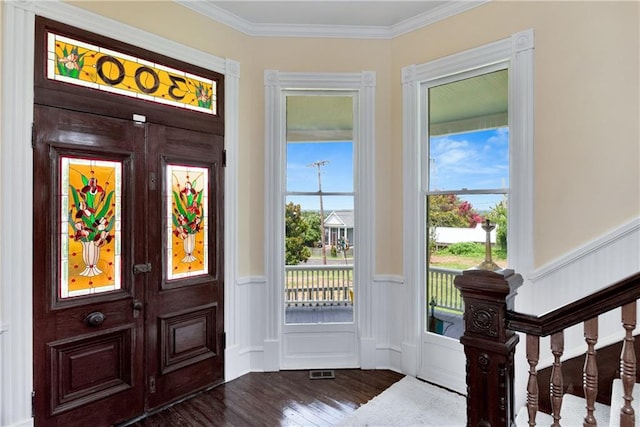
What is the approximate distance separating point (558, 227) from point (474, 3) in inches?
70.7

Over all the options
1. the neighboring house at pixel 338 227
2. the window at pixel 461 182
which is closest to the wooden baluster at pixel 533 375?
the window at pixel 461 182

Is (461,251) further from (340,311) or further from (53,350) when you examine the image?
(53,350)

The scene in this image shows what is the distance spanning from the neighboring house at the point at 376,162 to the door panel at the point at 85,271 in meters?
0.03

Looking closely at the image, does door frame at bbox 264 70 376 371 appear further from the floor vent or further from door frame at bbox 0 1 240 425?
door frame at bbox 0 1 240 425

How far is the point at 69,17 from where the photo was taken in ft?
7.27

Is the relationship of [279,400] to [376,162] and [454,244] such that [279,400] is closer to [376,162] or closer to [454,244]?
[454,244]

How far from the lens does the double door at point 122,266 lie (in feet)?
7.11

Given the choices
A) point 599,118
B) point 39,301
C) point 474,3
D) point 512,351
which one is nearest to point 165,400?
point 39,301

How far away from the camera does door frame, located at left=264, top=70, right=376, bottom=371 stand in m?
3.26

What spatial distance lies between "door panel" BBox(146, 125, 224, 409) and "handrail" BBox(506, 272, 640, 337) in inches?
90.8

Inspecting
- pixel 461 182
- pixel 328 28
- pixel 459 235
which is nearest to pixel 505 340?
pixel 459 235

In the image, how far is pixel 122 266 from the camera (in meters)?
2.50

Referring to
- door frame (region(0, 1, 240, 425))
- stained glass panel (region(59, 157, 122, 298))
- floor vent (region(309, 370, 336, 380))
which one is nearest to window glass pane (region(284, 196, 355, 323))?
floor vent (region(309, 370, 336, 380))

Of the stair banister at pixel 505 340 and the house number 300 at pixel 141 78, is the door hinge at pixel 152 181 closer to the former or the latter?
the house number 300 at pixel 141 78
